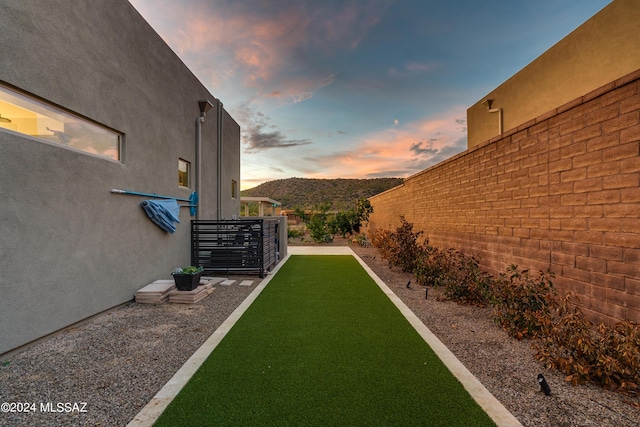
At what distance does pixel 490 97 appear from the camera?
8812mm

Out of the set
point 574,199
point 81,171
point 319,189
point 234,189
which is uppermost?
point 319,189

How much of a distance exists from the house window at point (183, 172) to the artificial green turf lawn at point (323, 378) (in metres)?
4.15

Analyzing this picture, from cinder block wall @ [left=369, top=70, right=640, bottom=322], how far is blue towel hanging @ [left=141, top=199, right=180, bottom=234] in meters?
6.09

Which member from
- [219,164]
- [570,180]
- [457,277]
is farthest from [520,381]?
[219,164]

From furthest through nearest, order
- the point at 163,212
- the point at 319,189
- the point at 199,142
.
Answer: the point at 319,189 → the point at 199,142 → the point at 163,212

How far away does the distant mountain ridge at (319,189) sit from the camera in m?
41.5

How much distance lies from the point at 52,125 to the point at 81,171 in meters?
0.61

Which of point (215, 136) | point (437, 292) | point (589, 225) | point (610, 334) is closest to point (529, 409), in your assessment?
point (610, 334)

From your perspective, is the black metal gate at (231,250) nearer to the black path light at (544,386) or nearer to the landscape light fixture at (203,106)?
the landscape light fixture at (203,106)

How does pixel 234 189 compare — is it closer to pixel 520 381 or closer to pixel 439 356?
pixel 439 356

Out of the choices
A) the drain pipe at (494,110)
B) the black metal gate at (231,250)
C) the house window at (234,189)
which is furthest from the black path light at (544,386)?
the house window at (234,189)

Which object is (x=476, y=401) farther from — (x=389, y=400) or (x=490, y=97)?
(x=490, y=97)

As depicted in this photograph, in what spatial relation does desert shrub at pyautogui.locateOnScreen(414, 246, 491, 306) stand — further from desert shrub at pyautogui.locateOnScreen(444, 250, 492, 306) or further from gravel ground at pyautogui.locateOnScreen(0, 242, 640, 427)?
gravel ground at pyautogui.locateOnScreen(0, 242, 640, 427)

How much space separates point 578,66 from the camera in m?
5.78
